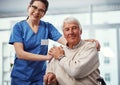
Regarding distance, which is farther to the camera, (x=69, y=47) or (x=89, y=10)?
(x=89, y=10)

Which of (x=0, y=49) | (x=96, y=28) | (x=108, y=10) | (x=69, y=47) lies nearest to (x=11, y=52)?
(x=0, y=49)

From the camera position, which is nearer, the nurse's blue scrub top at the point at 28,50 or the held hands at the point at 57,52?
the held hands at the point at 57,52

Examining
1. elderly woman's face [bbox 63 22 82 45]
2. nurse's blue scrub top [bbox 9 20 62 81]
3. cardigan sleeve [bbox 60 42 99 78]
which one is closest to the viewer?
cardigan sleeve [bbox 60 42 99 78]

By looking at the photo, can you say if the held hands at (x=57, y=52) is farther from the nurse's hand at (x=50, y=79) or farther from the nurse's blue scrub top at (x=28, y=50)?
the nurse's blue scrub top at (x=28, y=50)

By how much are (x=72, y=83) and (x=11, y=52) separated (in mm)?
1776

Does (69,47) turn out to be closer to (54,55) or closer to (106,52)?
(54,55)

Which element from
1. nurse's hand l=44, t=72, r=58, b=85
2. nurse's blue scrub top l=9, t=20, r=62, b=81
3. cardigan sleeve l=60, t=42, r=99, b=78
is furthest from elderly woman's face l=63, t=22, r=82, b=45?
nurse's blue scrub top l=9, t=20, r=62, b=81

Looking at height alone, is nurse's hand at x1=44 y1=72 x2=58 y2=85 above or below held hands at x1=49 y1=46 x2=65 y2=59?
below

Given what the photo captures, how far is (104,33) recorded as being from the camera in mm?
3279

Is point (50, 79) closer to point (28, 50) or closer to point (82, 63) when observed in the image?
point (82, 63)

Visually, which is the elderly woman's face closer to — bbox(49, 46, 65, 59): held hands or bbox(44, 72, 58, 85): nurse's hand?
bbox(49, 46, 65, 59): held hands

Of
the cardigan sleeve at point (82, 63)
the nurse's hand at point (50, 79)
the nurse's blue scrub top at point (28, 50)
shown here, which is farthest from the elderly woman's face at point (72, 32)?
the nurse's blue scrub top at point (28, 50)

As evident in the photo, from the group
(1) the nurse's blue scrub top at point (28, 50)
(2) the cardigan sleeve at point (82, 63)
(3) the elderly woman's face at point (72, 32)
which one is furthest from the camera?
(1) the nurse's blue scrub top at point (28, 50)

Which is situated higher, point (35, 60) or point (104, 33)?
point (104, 33)
